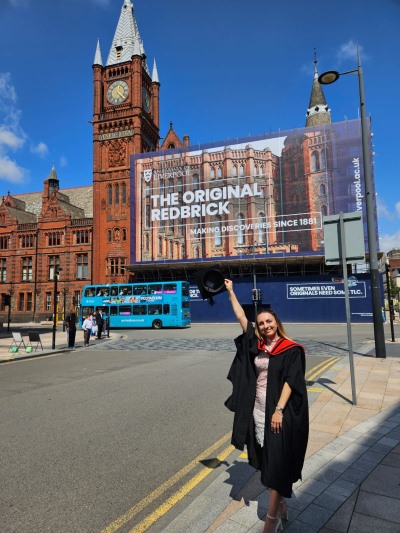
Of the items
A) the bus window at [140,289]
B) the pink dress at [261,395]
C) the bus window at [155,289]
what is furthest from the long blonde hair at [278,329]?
the bus window at [140,289]

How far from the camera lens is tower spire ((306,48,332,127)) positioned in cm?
4931

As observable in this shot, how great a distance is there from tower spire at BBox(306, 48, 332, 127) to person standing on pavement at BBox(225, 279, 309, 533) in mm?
51870

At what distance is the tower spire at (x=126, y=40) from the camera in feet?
177

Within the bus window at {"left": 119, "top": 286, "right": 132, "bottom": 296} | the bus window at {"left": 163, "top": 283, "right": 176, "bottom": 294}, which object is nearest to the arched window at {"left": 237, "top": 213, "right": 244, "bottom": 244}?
the bus window at {"left": 163, "top": 283, "right": 176, "bottom": 294}

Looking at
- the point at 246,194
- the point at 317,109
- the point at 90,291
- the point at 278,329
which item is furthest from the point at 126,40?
the point at 278,329

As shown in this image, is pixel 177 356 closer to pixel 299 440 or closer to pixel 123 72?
pixel 299 440

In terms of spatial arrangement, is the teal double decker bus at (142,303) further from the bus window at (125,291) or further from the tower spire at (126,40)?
the tower spire at (126,40)

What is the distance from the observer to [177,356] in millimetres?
14180

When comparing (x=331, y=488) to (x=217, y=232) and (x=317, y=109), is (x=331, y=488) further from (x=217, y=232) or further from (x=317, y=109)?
(x=317, y=109)

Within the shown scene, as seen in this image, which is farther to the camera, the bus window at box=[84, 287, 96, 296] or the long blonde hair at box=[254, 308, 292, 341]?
the bus window at box=[84, 287, 96, 296]

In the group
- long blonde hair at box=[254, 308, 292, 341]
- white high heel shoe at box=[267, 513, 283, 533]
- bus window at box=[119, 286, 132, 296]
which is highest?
bus window at box=[119, 286, 132, 296]

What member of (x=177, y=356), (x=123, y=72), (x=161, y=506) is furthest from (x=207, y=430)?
(x=123, y=72)

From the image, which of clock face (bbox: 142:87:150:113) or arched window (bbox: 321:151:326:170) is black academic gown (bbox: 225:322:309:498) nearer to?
arched window (bbox: 321:151:326:170)

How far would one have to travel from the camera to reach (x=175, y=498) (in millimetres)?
3570
